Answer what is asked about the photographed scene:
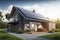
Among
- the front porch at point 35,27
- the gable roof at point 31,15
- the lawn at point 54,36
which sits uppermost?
the gable roof at point 31,15

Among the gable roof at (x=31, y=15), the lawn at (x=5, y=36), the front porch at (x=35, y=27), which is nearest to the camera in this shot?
the lawn at (x=5, y=36)

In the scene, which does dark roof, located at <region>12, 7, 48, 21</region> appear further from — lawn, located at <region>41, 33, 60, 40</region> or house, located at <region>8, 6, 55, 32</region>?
lawn, located at <region>41, 33, 60, 40</region>

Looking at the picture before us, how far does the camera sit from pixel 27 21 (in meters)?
5.49

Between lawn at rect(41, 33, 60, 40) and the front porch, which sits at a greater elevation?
the front porch

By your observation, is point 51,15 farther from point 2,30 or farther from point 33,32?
point 2,30

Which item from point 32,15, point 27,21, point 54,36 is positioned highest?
point 32,15

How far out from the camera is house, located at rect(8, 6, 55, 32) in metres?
5.30

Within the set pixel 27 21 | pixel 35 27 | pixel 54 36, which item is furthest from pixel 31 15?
pixel 54 36

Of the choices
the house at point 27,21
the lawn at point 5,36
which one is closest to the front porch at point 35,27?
the house at point 27,21

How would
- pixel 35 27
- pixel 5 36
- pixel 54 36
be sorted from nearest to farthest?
pixel 5 36 < pixel 54 36 < pixel 35 27

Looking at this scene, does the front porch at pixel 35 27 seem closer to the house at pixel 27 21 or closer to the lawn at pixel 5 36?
the house at pixel 27 21

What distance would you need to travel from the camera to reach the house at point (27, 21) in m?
5.30

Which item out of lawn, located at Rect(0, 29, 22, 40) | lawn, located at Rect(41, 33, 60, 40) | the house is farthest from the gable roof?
lawn, located at Rect(0, 29, 22, 40)

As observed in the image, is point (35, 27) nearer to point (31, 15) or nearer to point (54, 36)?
point (31, 15)
